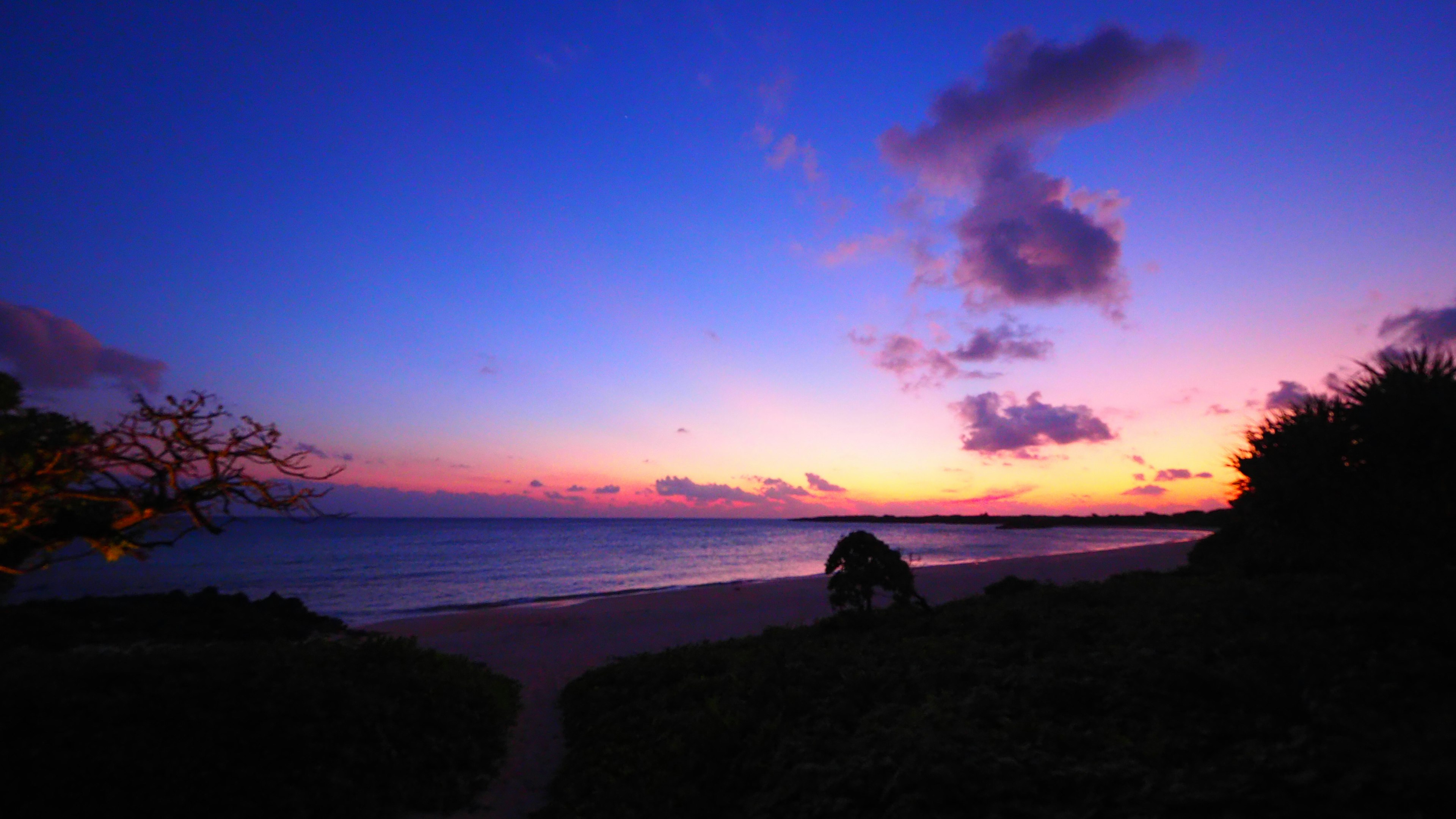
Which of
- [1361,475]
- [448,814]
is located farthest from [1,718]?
[1361,475]

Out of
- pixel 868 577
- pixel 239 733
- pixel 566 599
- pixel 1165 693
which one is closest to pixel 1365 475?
pixel 1165 693

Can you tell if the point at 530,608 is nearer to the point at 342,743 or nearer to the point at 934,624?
the point at 934,624

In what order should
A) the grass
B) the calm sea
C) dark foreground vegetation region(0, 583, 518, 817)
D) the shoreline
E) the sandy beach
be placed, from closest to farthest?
the grass
dark foreground vegetation region(0, 583, 518, 817)
the sandy beach
the shoreline
the calm sea

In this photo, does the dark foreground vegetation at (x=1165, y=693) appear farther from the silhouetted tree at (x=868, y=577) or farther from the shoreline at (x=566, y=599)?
the shoreline at (x=566, y=599)

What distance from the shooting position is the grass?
16.5 ft

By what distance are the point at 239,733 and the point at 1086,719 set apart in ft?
30.5

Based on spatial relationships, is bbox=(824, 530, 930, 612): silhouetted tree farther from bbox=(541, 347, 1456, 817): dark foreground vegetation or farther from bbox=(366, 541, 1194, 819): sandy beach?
bbox=(541, 347, 1456, 817): dark foreground vegetation

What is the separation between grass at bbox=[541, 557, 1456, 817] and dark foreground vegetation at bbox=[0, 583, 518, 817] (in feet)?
6.11

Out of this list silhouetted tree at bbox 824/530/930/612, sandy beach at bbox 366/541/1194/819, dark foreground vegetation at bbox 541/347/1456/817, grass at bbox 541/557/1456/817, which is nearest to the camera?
grass at bbox 541/557/1456/817

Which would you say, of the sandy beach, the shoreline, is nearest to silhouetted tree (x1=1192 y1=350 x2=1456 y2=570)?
the sandy beach

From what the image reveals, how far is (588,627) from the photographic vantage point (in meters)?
23.4

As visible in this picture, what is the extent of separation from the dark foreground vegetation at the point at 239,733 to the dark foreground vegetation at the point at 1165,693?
1.87m

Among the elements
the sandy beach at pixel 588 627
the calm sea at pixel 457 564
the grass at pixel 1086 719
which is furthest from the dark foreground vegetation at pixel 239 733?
the calm sea at pixel 457 564

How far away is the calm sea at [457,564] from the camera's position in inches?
1455
